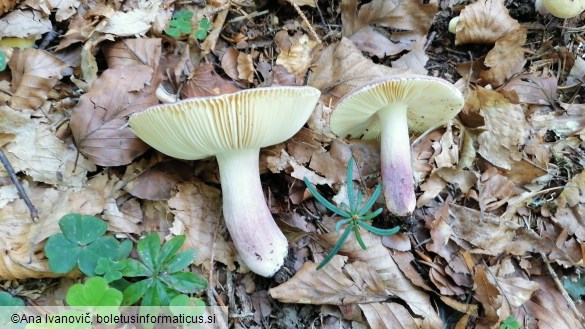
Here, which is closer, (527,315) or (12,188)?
(12,188)

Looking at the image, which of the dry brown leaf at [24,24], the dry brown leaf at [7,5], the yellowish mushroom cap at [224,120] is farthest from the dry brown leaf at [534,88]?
the dry brown leaf at [7,5]

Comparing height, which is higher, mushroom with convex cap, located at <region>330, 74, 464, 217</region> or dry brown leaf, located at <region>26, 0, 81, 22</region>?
dry brown leaf, located at <region>26, 0, 81, 22</region>

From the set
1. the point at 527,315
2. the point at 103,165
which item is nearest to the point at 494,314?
the point at 527,315

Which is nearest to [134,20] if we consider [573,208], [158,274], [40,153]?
[40,153]

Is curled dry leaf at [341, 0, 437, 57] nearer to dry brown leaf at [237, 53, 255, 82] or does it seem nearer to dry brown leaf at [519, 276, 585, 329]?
dry brown leaf at [237, 53, 255, 82]

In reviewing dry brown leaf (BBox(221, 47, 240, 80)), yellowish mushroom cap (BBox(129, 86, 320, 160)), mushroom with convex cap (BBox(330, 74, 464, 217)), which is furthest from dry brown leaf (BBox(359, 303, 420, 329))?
dry brown leaf (BBox(221, 47, 240, 80))

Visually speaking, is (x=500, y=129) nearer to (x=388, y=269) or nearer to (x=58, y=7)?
(x=388, y=269)

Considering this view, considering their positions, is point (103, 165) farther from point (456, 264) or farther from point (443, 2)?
point (443, 2)
